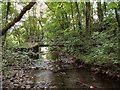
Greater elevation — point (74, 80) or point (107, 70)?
point (107, 70)

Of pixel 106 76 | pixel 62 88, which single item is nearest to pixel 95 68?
pixel 106 76

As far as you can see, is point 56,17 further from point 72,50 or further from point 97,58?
point 97,58

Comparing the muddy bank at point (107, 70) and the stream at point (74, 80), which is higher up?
the muddy bank at point (107, 70)

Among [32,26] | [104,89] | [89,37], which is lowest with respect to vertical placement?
[104,89]

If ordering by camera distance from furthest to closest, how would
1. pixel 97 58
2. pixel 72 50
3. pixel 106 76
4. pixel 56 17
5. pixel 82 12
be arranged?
pixel 56 17 → pixel 82 12 → pixel 72 50 → pixel 97 58 → pixel 106 76

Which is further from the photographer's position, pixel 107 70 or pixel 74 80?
pixel 107 70

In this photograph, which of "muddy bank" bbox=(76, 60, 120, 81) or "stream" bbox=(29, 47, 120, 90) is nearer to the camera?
"stream" bbox=(29, 47, 120, 90)

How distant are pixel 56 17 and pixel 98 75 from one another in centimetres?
1200

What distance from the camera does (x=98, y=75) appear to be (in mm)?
7203

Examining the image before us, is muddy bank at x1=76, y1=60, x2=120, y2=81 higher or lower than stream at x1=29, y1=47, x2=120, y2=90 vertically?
higher

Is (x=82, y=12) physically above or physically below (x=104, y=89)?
above

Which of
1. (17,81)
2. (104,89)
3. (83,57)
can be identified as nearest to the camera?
(104,89)

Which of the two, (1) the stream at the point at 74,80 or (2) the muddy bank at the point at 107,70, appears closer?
(1) the stream at the point at 74,80

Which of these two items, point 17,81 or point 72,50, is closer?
point 17,81
